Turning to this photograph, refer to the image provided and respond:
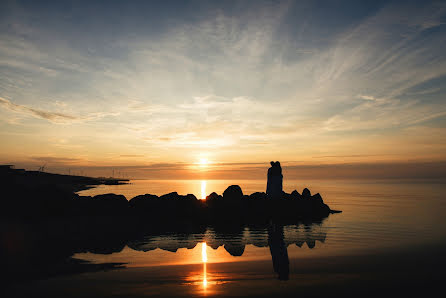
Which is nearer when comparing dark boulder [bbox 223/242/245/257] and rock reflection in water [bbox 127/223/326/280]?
dark boulder [bbox 223/242/245/257]

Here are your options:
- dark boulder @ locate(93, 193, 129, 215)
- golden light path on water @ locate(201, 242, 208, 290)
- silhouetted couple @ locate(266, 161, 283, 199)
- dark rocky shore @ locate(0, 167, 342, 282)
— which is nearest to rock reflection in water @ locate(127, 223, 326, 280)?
golden light path on water @ locate(201, 242, 208, 290)

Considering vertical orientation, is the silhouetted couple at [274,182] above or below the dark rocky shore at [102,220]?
above

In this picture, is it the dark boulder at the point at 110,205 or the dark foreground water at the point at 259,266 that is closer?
the dark foreground water at the point at 259,266

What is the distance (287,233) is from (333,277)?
33.5ft

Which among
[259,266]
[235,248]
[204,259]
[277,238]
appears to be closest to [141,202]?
[235,248]

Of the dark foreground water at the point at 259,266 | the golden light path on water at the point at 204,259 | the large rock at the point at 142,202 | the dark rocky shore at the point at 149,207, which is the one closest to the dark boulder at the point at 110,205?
the dark rocky shore at the point at 149,207

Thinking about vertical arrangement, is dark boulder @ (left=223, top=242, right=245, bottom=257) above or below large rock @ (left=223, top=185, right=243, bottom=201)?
below

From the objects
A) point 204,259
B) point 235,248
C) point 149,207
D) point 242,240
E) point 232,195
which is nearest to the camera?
point 204,259

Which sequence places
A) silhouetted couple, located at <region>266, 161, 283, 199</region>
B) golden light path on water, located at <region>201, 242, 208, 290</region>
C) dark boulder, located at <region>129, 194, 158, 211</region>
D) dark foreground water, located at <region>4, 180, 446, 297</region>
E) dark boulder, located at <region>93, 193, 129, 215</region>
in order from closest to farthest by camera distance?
dark foreground water, located at <region>4, 180, 446, 297</region>, golden light path on water, located at <region>201, 242, 208, 290</region>, dark boulder, located at <region>93, 193, 129, 215</region>, dark boulder, located at <region>129, 194, 158, 211</region>, silhouetted couple, located at <region>266, 161, 283, 199</region>

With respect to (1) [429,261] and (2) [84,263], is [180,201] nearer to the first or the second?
(2) [84,263]

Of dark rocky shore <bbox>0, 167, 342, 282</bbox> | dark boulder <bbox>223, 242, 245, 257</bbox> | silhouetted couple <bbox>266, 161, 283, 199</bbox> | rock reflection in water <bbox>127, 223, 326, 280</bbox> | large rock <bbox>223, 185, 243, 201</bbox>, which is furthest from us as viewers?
silhouetted couple <bbox>266, 161, 283, 199</bbox>

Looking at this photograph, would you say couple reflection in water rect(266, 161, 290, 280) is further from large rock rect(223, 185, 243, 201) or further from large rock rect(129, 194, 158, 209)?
large rock rect(129, 194, 158, 209)

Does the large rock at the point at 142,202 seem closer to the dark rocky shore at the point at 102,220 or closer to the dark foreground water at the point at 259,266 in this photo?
the dark rocky shore at the point at 102,220

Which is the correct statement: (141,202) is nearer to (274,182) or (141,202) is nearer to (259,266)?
(274,182)
